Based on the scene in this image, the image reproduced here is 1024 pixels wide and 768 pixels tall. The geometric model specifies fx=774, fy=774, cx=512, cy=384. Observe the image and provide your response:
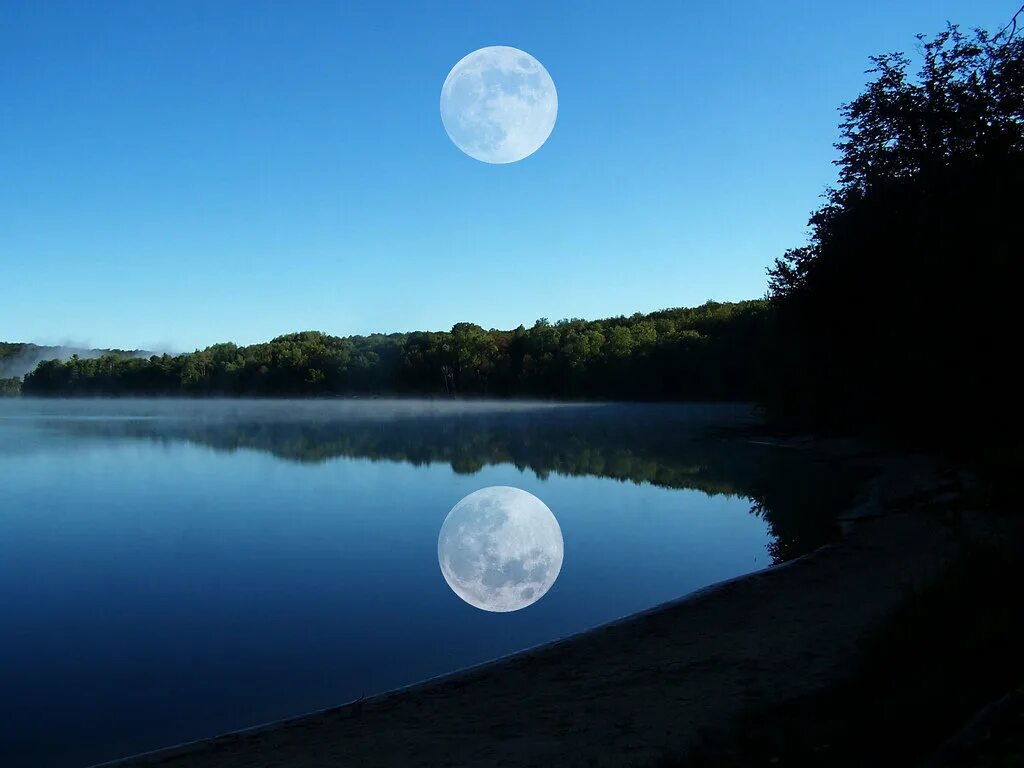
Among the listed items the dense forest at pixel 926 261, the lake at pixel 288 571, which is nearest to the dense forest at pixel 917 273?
the dense forest at pixel 926 261

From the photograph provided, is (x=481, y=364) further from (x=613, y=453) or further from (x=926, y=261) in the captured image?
(x=926, y=261)

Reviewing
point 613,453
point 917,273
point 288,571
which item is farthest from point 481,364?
point 288,571

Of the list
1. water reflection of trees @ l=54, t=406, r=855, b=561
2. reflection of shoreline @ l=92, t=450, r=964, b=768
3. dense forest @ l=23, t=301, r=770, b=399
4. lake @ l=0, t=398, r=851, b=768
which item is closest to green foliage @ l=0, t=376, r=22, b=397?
dense forest @ l=23, t=301, r=770, b=399

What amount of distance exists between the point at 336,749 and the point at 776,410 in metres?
35.3

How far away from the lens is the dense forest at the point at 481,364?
309ft

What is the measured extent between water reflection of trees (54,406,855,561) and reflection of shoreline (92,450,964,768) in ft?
13.5

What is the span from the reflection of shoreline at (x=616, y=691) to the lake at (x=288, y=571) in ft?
2.72

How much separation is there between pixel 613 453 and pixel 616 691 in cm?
2572

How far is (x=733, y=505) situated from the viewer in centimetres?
1838

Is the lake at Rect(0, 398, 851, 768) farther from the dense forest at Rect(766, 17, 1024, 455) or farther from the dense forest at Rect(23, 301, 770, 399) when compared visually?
the dense forest at Rect(23, 301, 770, 399)

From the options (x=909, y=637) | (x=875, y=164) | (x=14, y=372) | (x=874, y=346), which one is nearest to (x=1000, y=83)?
(x=875, y=164)

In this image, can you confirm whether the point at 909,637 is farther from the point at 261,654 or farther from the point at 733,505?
the point at 733,505

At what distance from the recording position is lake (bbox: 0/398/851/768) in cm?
748

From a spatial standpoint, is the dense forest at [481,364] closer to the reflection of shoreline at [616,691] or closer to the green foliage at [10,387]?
the green foliage at [10,387]
